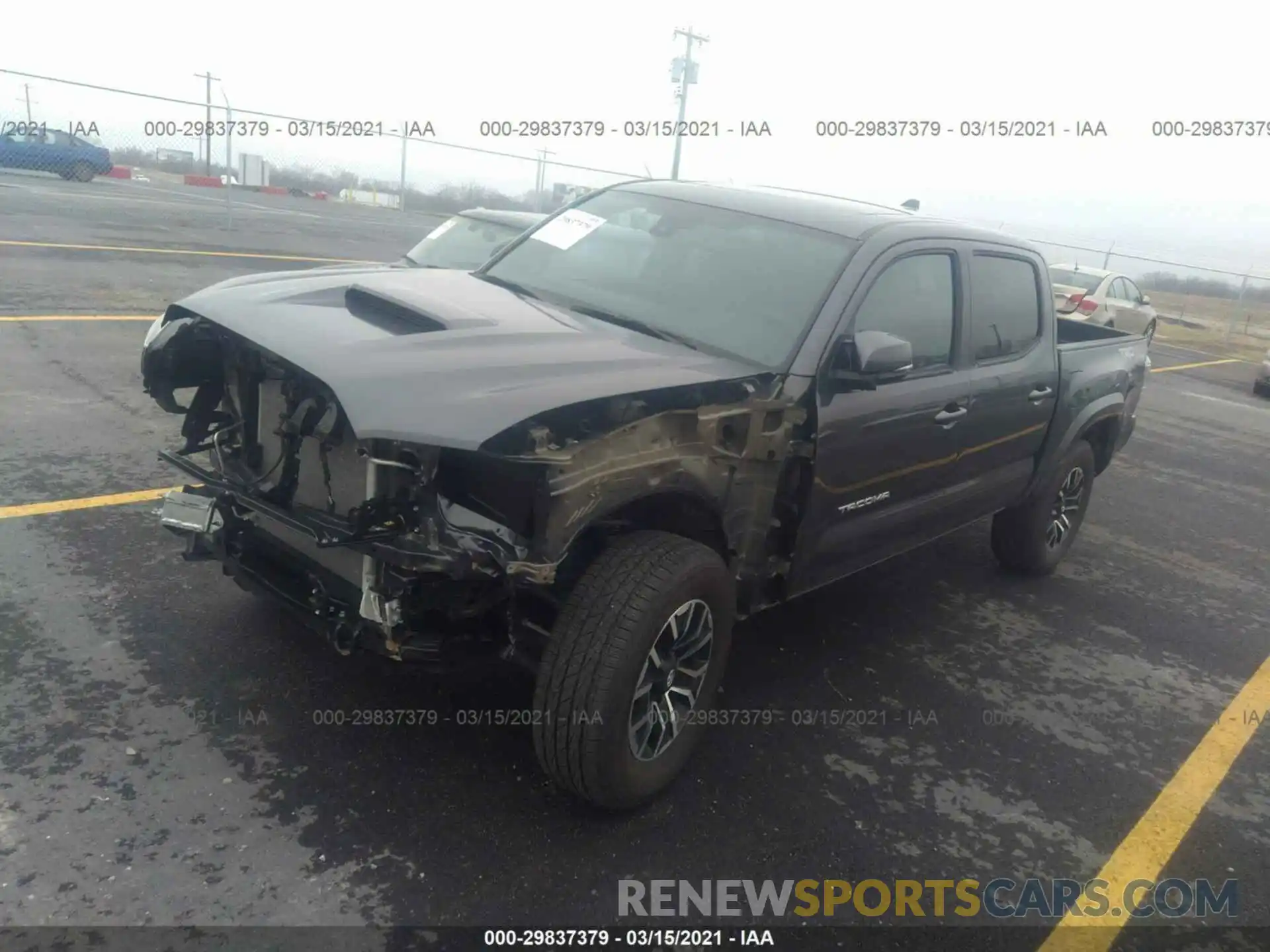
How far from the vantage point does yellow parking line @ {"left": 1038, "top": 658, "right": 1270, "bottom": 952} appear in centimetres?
287

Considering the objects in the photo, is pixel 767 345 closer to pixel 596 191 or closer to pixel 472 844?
pixel 596 191

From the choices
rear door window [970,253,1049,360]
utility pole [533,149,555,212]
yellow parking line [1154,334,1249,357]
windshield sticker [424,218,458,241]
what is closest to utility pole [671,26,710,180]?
utility pole [533,149,555,212]

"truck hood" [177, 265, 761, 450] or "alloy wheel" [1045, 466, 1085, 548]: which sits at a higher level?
"truck hood" [177, 265, 761, 450]

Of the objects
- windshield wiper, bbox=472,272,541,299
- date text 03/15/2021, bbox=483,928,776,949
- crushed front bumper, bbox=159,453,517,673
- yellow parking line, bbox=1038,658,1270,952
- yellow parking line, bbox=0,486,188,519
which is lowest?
yellow parking line, bbox=1038,658,1270,952

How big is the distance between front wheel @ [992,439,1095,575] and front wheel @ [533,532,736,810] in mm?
2872

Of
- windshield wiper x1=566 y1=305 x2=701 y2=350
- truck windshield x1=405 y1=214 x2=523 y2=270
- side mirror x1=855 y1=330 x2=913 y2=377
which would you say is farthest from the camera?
truck windshield x1=405 y1=214 x2=523 y2=270

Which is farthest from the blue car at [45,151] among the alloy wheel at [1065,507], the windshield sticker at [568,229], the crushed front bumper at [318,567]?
the alloy wheel at [1065,507]

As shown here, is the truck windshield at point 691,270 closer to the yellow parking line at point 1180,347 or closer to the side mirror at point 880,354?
the side mirror at point 880,354

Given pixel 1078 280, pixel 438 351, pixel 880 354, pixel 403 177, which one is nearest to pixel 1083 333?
pixel 880 354

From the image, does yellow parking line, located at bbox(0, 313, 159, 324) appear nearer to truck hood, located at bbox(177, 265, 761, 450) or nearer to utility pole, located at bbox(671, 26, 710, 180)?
truck hood, located at bbox(177, 265, 761, 450)

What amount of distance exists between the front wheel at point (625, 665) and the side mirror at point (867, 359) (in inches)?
35.0

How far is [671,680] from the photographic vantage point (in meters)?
3.08

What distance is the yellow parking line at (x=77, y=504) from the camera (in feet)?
14.6

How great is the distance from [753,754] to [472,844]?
3.65 ft
